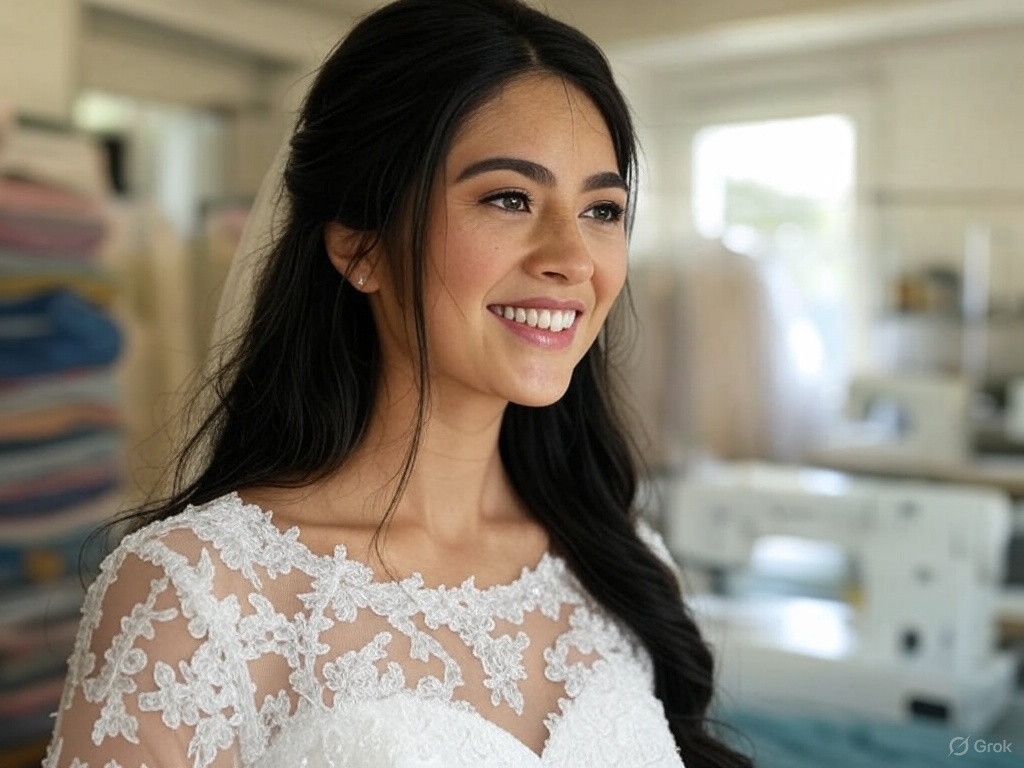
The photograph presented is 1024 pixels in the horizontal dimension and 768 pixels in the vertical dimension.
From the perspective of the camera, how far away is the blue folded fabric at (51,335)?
2531 mm

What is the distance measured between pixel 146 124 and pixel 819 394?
8.63 feet

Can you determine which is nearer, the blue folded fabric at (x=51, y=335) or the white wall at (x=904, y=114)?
the blue folded fabric at (x=51, y=335)

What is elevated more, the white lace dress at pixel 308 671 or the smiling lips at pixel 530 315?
the smiling lips at pixel 530 315

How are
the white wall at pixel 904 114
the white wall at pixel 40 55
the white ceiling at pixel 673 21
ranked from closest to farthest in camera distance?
1. the white wall at pixel 40 55
2. the white ceiling at pixel 673 21
3. the white wall at pixel 904 114

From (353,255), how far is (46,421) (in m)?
1.71

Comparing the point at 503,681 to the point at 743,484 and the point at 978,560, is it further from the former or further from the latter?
the point at 743,484

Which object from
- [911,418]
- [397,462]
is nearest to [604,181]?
[397,462]

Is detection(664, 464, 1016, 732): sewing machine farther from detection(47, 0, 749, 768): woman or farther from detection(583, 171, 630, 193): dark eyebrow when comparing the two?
detection(583, 171, 630, 193): dark eyebrow

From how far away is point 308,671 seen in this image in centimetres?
Answer: 104

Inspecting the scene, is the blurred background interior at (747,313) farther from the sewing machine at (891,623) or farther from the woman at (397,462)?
the woman at (397,462)

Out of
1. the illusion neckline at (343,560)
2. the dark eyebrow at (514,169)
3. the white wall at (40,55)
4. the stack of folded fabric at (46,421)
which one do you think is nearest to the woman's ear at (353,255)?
the dark eyebrow at (514,169)

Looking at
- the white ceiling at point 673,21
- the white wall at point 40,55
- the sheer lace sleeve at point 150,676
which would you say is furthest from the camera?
the white ceiling at point 673,21

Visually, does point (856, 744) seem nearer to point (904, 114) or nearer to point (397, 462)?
point (397, 462)

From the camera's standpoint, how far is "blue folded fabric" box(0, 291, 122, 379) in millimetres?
2531
